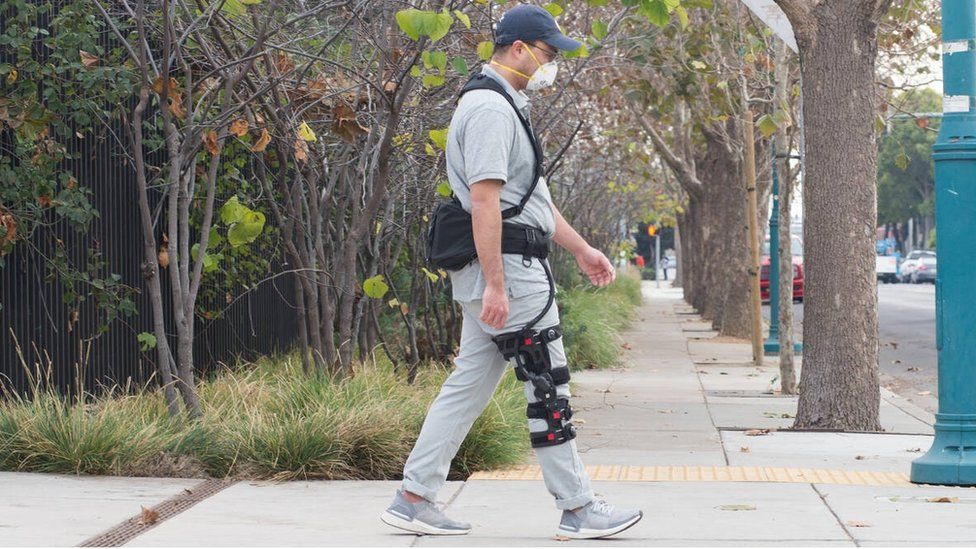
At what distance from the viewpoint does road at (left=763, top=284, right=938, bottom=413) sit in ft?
49.3

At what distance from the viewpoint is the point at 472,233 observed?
17.1ft

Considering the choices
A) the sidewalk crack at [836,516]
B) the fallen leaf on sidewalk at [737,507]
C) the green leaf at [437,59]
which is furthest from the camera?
the green leaf at [437,59]

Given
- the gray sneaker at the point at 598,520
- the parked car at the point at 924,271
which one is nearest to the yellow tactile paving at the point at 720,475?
the gray sneaker at the point at 598,520

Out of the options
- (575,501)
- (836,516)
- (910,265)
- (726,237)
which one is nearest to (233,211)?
(575,501)

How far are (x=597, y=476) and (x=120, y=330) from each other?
3442 millimetres

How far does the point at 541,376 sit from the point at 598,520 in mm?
574

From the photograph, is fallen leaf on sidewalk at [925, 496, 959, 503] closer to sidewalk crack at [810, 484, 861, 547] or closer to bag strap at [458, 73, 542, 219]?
sidewalk crack at [810, 484, 861, 547]

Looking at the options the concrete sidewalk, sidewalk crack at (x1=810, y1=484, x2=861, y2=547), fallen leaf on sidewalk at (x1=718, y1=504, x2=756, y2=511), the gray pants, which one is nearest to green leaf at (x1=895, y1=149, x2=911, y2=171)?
the concrete sidewalk

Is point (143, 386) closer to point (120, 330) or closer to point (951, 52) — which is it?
point (120, 330)

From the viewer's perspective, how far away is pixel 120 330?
892 centimetres

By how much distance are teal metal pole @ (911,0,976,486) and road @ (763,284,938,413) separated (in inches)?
239

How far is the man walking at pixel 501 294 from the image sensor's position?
199 inches

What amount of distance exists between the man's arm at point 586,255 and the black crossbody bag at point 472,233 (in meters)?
0.27

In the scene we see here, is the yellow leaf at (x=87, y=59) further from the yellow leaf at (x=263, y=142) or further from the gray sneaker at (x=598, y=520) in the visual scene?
the gray sneaker at (x=598, y=520)
